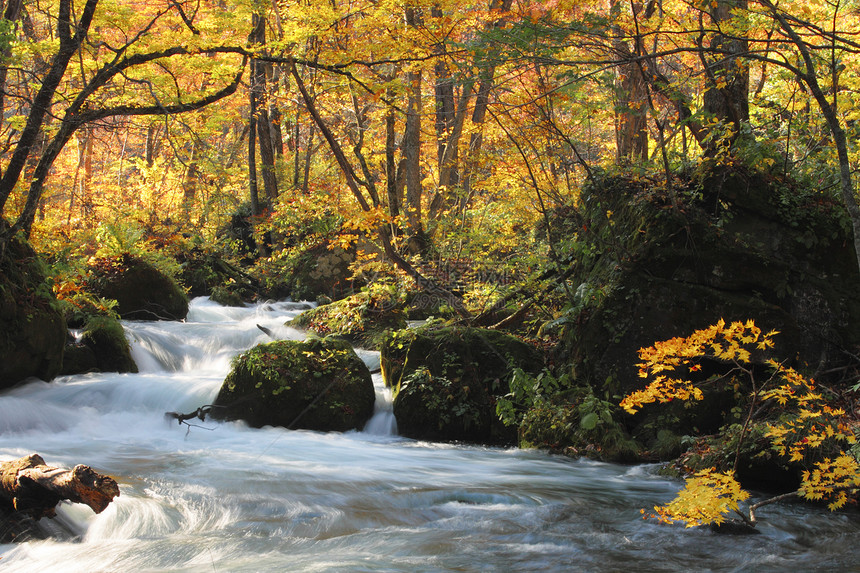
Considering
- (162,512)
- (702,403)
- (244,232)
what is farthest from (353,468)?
(244,232)

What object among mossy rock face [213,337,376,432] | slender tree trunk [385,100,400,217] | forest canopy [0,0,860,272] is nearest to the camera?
forest canopy [0,0,860,272]

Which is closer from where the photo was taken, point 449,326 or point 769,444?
point 769,444

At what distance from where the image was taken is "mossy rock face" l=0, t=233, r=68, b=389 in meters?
7.34

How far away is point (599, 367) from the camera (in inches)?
270

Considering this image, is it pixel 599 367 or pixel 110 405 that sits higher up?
pixel 599 367

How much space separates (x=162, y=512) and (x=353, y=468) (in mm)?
1857

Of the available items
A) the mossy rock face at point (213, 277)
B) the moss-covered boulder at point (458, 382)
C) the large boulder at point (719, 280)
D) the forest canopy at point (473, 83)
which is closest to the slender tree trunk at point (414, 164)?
the forest canopy at point (473, 83)

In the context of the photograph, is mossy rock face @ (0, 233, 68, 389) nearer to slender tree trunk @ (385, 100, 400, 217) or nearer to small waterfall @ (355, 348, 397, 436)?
small waterfall @ (355, 348, 397, 436)

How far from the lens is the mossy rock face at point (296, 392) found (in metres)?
7.54

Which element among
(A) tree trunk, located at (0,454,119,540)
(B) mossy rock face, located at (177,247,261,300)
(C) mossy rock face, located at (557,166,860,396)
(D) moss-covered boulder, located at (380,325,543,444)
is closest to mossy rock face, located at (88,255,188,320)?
(B) mossy rock face, located at (177,247,261,300)

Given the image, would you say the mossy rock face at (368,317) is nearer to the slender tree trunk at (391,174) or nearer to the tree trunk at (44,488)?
the slender tree trunk at (391,174)

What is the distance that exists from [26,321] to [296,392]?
11.2ft

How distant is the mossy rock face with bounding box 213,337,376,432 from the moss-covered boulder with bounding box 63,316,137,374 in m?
2.28

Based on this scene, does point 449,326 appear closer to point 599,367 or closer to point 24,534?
point 599,367
